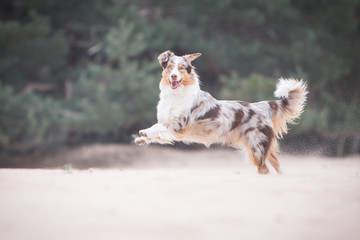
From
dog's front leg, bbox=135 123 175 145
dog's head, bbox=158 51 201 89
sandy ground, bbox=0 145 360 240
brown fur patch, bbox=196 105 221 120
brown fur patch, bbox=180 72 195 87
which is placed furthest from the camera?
brown fur patch, bbox=180 72 195 87

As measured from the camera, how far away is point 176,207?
421 cm

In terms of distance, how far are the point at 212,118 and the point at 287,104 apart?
1.14 m

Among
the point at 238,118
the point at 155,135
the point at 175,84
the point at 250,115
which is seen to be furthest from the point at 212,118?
the point at 155,135

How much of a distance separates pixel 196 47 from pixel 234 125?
12681 mm

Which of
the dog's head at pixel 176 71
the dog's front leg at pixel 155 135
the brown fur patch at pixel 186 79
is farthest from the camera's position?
the brown fur patch at pixel 186 79

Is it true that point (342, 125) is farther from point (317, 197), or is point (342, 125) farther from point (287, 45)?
point (317, 197)

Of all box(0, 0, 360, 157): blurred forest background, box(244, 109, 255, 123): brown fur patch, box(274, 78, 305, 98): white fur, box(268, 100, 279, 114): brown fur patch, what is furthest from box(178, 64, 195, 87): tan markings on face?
box(0, 0, 360, 157): blurred forest background

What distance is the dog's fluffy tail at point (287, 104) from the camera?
7074 mm

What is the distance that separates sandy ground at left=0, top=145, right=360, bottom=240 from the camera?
145 inches

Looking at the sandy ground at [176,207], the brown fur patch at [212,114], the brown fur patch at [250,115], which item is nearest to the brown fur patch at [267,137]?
the brown fur patch at [250,115]

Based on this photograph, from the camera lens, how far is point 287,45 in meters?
20.2

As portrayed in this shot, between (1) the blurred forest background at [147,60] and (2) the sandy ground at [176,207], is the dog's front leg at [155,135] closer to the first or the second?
(2) the sandy ground at [176,207]

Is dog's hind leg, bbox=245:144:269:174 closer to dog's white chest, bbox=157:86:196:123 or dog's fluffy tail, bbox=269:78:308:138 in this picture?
dog's fluffy tail, bbox=269:78:308:138

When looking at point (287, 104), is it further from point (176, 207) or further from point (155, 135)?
point (176, 207)
